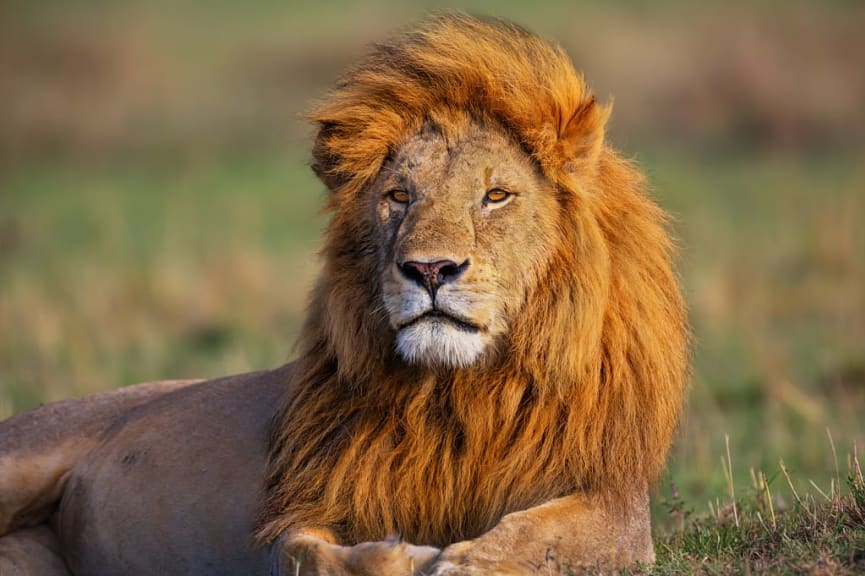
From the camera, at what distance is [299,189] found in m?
18.8

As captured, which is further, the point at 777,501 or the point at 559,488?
the point at 777,501

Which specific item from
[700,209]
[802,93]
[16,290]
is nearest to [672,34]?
[802,93]

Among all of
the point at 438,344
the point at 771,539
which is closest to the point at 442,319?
the point at 438,344

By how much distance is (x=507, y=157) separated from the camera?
4.66 meters

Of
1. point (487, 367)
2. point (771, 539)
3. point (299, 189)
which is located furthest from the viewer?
point (299, 189)

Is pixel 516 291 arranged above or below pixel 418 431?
above

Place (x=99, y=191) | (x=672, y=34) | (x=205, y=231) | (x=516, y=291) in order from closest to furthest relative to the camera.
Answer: (x=516, y=291) → (x=205, y=231) → (x=99, y=191) → (x=672, y=34)

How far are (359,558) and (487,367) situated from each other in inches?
30.6

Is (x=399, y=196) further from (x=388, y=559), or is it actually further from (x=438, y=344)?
(x=388, y=559)

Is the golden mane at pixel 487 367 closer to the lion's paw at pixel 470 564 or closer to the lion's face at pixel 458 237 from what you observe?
the lion's face at pixel 458 237

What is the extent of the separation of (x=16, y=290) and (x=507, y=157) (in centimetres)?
853

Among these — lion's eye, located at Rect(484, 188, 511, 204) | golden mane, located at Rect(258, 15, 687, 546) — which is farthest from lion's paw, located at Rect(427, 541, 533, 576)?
lion's eye, located at Rect(484, 188, 511, 204)

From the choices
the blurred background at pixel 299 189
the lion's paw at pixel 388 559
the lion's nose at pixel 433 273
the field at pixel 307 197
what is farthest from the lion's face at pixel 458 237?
the field at pixel 307 197

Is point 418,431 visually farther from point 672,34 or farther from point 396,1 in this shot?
point 396,1
